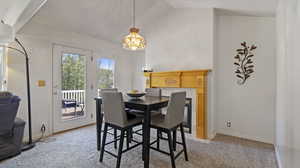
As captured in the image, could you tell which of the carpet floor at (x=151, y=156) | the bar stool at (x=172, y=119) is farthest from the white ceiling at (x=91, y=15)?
the carpet floor at (x=151, y=156)

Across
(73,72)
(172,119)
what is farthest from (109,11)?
(172,119)

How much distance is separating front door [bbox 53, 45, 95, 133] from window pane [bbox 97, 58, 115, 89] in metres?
0.30

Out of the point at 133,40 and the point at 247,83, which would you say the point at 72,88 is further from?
the point at 247,83

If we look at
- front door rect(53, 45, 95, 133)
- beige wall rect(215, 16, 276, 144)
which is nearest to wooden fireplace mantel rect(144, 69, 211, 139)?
beige wall rect(215, 16, 276, 144)

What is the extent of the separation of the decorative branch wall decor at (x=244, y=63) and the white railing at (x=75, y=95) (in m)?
3.62

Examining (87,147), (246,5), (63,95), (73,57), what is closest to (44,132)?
(63,95)

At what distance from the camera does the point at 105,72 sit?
437 centimetres

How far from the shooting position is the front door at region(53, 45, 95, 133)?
10.8 feet

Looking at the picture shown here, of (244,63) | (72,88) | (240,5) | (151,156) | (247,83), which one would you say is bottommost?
(151,156)

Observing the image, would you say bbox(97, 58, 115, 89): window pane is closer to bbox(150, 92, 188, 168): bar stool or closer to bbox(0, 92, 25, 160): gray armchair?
bbox(0, 92, 25, 160): gray armchair

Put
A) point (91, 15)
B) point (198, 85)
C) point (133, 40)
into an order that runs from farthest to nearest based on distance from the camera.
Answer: point (91, 15)
point (198, 85)
point (133, 40)

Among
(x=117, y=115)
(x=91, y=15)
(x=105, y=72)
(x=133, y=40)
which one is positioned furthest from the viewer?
(x=105, y=72)

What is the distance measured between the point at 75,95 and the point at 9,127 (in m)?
1.88

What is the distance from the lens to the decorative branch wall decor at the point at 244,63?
299 centimetres
